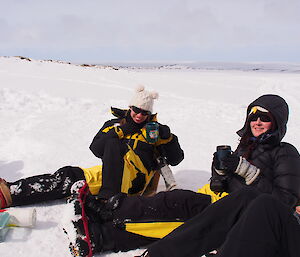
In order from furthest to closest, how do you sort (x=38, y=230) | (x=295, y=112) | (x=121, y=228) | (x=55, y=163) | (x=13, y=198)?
(x=295, y=112), (x=55, y=163), (x=13, y=198), (x=38, y=230), (x=121, y=228)

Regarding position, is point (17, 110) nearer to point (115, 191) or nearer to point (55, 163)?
point (55, 163)

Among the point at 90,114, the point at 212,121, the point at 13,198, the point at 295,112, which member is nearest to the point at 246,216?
the point at 13,198

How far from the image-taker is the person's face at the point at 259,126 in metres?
2.25

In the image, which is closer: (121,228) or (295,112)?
(121,228)

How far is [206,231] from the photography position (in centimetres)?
168

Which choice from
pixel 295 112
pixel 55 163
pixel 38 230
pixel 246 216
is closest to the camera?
pixel 246 216

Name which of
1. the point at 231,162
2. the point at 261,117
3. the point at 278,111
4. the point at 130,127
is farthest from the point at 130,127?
the point at 278,111

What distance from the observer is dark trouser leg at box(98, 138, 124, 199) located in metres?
2.38

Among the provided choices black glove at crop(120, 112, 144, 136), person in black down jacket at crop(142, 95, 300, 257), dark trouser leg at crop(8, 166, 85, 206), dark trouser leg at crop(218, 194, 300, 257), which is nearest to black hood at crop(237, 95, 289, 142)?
person in black down jacket at crop(142, 95, 300, 257)

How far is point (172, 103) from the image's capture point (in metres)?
6.83

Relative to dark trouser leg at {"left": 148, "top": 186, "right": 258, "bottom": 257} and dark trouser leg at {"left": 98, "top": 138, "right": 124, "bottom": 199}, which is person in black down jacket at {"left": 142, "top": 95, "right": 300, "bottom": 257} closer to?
dark trouser leg at {"left": 148, "top": 186, "right": 258, "bottom": 257}

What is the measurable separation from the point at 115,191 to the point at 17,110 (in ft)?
13.8

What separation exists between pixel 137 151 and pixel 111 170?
0.34 m

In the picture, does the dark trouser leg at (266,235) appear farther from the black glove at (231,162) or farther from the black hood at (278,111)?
the black hood at (278,111)
